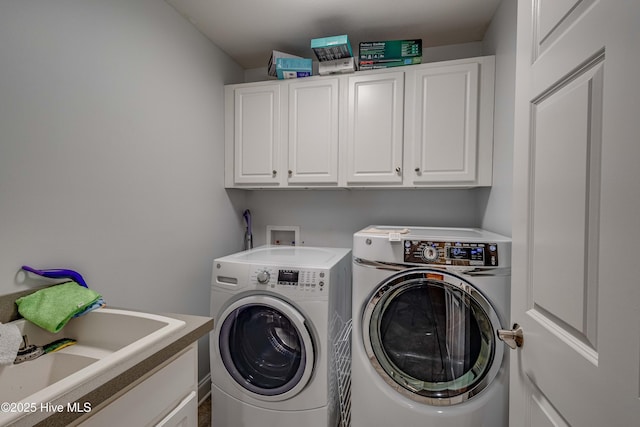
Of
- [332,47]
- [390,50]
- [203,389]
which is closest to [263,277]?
[203,389]

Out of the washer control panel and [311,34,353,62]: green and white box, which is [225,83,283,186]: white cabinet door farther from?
the washer control panel

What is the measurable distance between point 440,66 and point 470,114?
35 centimetres

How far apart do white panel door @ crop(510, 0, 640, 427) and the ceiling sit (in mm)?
1087

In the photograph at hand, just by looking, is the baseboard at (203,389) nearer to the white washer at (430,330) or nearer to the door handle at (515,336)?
the white washer at (430,330)

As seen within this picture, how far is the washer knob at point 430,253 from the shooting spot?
132 centimetres

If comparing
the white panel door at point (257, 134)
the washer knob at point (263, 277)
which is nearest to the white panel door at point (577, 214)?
the washer knob at point (263, 277)

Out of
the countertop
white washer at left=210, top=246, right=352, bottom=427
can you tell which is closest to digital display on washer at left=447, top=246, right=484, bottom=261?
white washer at left=210, top=246, right=352, bottom=427

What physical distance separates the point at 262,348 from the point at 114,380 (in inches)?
42.6

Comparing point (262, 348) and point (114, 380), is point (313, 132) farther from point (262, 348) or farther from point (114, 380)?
point (114, 380)

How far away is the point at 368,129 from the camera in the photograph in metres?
1.89

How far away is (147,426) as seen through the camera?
770 millimetres

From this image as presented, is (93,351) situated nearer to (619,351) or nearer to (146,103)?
(146,103)

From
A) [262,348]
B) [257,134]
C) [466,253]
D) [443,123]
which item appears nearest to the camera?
[466,253]

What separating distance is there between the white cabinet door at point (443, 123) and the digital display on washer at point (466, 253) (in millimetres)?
639
